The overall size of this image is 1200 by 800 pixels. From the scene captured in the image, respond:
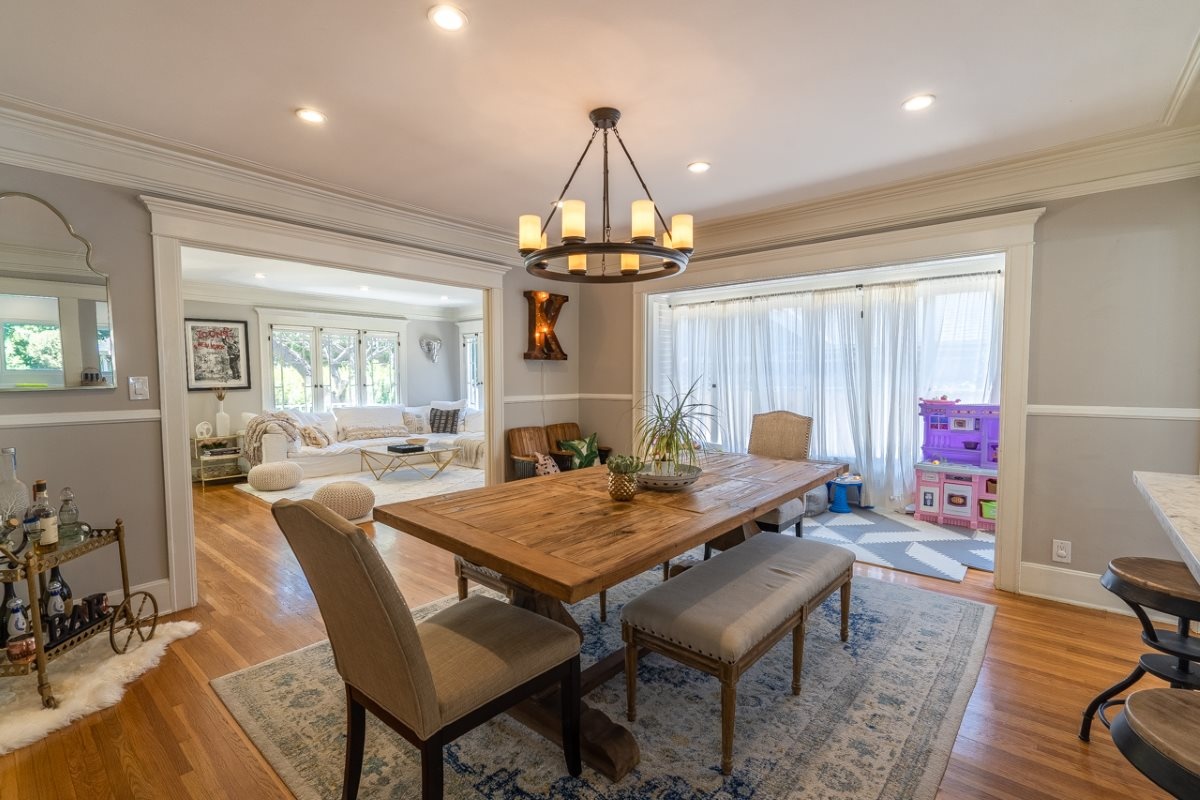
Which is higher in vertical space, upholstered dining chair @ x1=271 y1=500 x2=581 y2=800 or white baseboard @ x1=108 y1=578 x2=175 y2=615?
upholstered dining chair @ x1=271 y1=500 x2=581 y2=800

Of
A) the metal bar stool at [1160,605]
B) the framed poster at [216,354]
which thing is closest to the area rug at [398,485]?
the framed poster at [216,354]

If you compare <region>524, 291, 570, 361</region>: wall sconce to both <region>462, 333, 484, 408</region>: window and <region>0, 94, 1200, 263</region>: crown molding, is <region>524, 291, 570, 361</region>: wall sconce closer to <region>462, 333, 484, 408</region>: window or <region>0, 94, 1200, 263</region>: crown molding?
<region>0, 94, 1200, 263</region>: crown molding

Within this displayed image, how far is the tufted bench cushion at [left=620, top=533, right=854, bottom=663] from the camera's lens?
169cm

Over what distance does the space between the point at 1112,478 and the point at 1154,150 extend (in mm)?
1667

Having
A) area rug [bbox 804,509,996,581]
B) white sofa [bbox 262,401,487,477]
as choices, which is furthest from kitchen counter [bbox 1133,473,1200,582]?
white sofa [bbox 262,401,487,477]

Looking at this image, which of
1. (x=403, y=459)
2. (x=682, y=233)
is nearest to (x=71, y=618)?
(x=682, y=233)

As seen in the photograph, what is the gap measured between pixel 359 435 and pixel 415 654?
6.57 meters

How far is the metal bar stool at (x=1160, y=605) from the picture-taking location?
1.52 meters

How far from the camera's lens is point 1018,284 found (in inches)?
117

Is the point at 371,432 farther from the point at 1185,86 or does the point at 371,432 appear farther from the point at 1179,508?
the point at 1185,86

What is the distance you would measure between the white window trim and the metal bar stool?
829 cm

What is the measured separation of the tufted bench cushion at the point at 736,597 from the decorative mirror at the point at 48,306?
2.88 m

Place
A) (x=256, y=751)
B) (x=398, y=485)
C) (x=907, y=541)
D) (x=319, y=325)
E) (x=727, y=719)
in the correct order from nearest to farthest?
(x=727, y=719) → (x=256, y=751) → (x=907, y=541) → (x=398, y=485) → (x=319, y=325)

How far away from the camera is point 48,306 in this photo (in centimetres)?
251
